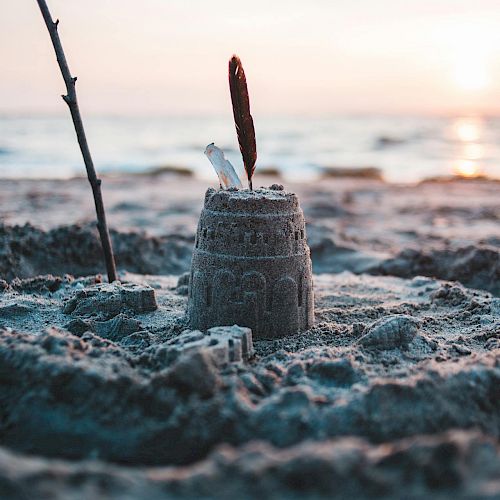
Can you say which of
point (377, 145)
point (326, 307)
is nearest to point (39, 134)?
point (377, 145)

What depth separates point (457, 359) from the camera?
3.73 meters

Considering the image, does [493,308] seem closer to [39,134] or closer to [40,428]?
[40,428]

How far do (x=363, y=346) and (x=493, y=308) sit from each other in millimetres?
1642

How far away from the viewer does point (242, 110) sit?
4480 millimetres

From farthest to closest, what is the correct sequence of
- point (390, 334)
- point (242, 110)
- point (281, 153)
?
point (281, 153) → point (242, 110) → point (390, 334)

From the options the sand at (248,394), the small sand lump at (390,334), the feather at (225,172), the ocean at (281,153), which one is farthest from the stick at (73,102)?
the ocean at (281,153)

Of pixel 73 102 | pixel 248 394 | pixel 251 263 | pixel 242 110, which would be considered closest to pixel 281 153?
pixel 73 102

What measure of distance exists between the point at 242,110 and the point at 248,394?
2.15m

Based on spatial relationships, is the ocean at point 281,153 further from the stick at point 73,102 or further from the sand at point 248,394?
the sand at point 248,394

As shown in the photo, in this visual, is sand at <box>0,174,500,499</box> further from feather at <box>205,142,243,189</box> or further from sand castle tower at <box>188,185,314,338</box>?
feather at <box>205,142,243,189</box>

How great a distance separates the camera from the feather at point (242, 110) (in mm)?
4445

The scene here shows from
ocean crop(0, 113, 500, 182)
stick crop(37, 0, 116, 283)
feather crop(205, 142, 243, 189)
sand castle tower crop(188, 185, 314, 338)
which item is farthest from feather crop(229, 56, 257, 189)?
ocean crop(0, 113, 500, 182)

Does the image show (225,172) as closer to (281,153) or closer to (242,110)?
(242,110)

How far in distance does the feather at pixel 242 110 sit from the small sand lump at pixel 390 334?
132cm
